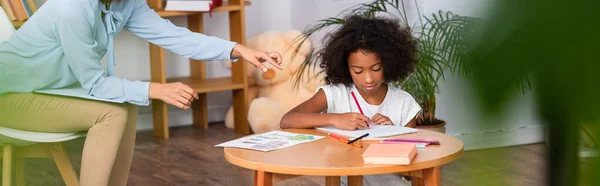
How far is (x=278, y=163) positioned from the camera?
1.61 m

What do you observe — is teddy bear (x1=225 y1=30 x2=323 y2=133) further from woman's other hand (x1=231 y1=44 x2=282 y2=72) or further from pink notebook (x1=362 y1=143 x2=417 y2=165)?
pink notebook (x1=362 y1=143 x2=417 y2=165)

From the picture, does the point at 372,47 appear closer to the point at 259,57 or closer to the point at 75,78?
the point at 259,57

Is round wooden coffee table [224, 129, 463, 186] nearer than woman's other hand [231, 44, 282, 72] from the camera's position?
Yes

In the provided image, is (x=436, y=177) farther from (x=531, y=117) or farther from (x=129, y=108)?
(x=531, y=117)

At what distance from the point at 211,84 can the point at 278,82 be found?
0.36m

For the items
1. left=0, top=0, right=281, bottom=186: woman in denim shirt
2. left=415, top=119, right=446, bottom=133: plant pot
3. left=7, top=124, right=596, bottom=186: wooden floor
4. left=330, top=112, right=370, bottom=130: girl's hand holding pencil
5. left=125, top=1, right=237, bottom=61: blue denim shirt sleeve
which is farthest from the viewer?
left=415, top=119, right=446, bottom=133: plant pot

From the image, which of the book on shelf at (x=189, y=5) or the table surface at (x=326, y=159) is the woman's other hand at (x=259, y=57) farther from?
the book on shelf at (x=189, y=5)

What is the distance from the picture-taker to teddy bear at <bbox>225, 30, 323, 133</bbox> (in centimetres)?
418

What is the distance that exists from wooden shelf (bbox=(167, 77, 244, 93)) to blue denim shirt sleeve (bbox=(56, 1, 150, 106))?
1.99m

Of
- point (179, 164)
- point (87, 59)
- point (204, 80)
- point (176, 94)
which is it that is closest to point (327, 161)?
point (176, 94)

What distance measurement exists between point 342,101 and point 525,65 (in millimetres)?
2111

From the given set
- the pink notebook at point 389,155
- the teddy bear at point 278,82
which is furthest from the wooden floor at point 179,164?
the pink notebook at point 389,155

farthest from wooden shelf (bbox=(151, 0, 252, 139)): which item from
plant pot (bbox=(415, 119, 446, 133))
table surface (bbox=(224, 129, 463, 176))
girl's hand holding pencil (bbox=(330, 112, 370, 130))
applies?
table surface (bbox=(224, 129, 463, 176))

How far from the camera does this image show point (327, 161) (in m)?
1.61
